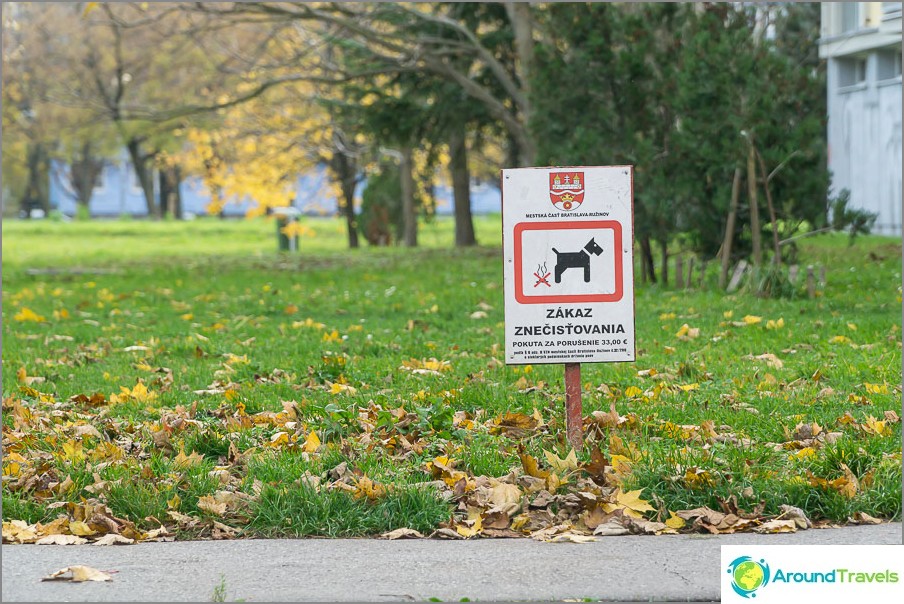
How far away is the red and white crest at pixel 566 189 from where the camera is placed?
5711 mm

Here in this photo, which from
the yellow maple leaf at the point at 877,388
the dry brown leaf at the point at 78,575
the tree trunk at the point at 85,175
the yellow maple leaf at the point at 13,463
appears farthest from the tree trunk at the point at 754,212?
the tree trunk at the point at 85,175

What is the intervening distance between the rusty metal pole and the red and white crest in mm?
767

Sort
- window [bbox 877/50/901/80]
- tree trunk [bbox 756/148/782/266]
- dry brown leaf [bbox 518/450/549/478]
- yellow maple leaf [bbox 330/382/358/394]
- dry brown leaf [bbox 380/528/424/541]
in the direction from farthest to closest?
window [bbox 877/50/901/80]
tree trunk [bbox 756/148/782/266]
yellow maple leaf [bbox 330/382/358/394]
dry brown leaf [bbox 518/450/549/478]
dry brown leaf [bbox 380/528/424/541]

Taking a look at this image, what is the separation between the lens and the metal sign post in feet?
18.9

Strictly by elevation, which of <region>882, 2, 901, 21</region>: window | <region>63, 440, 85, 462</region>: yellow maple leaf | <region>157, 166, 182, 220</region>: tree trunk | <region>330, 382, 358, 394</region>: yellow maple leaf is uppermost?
<region>882, 2, 901, 21</region>: window

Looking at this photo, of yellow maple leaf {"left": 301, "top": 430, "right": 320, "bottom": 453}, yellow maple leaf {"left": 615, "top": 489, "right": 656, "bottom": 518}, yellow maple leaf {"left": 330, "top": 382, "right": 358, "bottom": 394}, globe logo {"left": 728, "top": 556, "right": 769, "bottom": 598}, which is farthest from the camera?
yellow maple leaf {"left": 330, "top": 382, "right": 358, "bottom": 394}

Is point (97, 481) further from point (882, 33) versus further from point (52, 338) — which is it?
point (882, 33)

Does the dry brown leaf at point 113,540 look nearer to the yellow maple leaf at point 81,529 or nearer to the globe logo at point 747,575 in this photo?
the yellow maple leaf at point 81,529

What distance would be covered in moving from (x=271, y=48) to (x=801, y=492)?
27980 mm

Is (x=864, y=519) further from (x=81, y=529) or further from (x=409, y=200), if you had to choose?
(x=409, y=200)

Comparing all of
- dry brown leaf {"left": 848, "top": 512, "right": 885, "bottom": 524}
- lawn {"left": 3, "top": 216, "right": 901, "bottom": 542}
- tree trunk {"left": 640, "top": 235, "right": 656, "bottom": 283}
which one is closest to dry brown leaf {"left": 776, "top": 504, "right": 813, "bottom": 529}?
lawn {"left": 3, "top": 216, "right": 901, "bottom": 542}

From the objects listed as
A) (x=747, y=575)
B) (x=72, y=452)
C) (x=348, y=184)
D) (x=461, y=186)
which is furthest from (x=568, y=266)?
(x=348, y=184)

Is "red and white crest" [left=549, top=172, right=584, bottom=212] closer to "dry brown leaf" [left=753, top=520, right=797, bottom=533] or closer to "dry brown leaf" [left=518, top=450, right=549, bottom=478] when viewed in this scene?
"dry brown leaf" [left=518, top=450, right=549, bottom=478]

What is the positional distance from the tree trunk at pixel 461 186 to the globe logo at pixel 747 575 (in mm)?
20691
